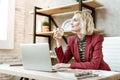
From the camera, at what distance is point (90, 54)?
174cm

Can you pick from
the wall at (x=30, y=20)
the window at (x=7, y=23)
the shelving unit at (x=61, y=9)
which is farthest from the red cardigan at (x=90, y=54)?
the window at (x=7, y=23)

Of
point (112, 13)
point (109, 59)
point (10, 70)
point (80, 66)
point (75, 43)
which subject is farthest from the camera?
point (112, 13)

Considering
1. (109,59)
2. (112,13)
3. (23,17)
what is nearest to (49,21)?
(23,17)

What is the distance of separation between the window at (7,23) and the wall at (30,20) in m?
0.11

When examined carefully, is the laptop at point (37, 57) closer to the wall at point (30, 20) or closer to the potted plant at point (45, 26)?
the wall at point (30, 20)

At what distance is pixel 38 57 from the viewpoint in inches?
52.4

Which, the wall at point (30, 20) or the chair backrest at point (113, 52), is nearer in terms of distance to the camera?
the chair backrest at point (113, 52)

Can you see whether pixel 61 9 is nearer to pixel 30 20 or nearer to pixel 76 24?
pixel 30 20

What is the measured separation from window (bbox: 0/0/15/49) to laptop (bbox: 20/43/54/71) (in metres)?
1.90

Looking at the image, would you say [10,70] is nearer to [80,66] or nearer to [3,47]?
[80,66]

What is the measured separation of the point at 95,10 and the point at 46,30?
855 mm

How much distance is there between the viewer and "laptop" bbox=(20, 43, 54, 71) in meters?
1.29

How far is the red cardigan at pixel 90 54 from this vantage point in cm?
156

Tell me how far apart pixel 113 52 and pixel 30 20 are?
192 centimetres
